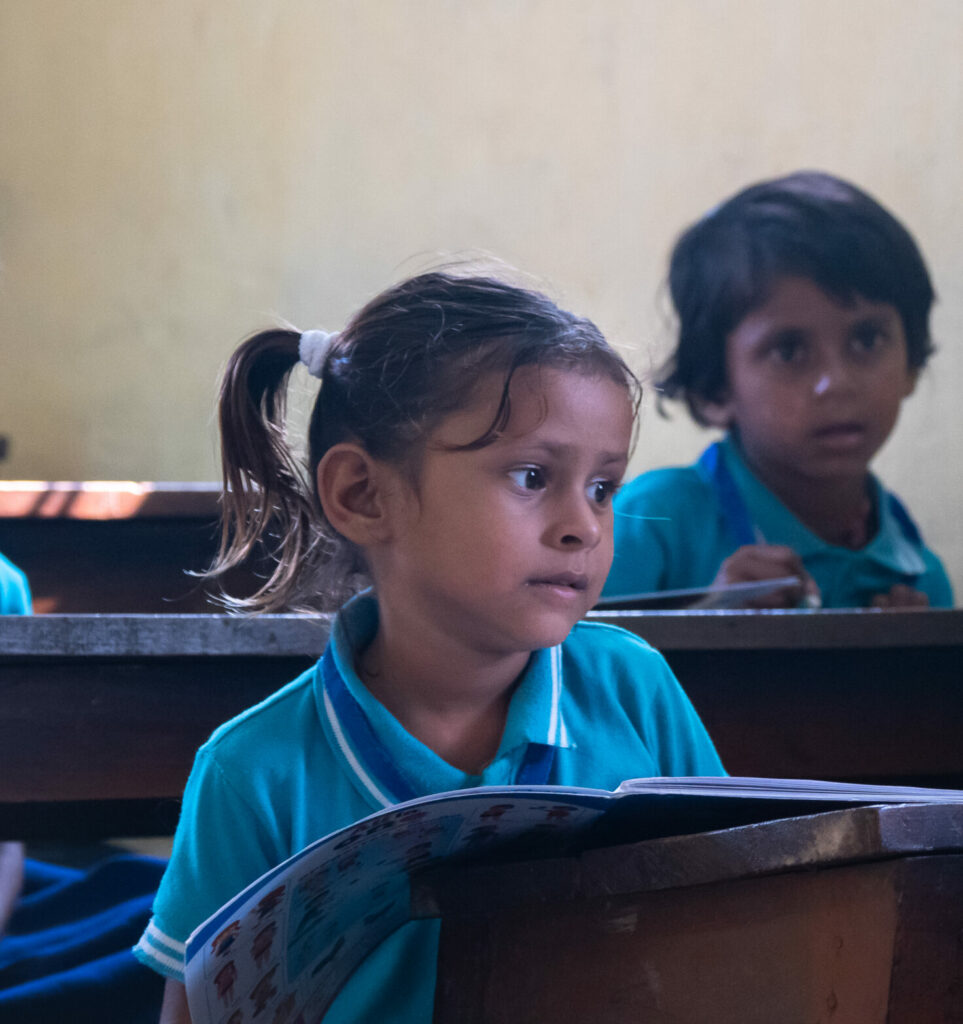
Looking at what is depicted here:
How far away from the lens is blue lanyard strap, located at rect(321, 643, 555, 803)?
2.46ft

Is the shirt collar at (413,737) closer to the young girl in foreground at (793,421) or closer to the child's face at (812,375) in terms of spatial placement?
the young girl in foreground at (793,421)

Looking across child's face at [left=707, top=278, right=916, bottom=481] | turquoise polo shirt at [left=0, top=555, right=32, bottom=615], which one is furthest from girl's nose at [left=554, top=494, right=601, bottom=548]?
child's face at [left=707, top=278, right=916, bottom=481]

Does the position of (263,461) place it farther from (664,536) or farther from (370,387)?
(664,536)

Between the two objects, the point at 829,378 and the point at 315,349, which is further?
the point at 829,378

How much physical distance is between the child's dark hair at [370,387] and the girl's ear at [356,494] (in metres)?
0.01

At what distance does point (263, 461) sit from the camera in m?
0.93

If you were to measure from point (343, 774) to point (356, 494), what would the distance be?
0.65 ft

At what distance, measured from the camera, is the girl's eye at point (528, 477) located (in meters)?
0.75

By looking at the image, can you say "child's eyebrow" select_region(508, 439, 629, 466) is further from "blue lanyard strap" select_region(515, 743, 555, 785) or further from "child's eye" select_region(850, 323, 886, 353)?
"child's eye" select_region(850, 323, 886, 353)

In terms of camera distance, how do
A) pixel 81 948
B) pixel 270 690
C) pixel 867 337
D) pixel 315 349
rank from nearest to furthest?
pixel 315 349
pixel 270 690
pixel 81 948
pixel 867 337

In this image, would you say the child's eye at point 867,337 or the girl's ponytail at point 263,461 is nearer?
the girl's ponytail at point 263,461

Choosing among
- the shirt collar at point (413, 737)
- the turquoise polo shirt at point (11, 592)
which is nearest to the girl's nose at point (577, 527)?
the shirt collar at point (413, 737)

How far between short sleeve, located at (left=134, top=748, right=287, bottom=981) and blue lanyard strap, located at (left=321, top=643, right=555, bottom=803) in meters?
0.07

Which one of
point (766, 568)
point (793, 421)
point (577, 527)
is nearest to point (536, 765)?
point (577, 527)
